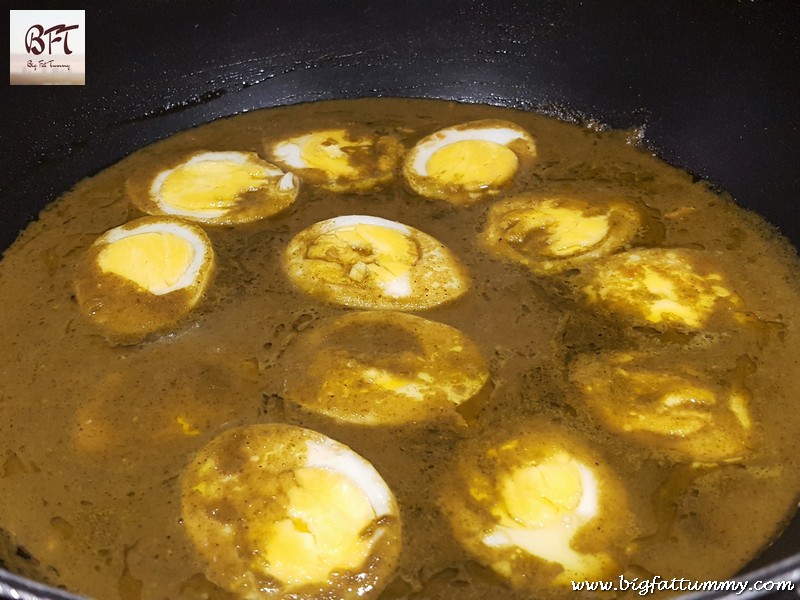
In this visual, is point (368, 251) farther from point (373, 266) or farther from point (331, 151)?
point (331, 151)

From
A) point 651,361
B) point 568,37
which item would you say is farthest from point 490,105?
point 651,361

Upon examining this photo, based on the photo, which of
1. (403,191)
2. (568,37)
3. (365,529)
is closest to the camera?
(365,529)

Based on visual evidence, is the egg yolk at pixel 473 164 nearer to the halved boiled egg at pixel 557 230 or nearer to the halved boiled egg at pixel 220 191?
the halved boiled egg at pixel 557 230

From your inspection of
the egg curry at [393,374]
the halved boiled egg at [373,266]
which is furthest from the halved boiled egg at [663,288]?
the halved boiled egg at [373,266]

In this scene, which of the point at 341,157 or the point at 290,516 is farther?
the point at 341,157

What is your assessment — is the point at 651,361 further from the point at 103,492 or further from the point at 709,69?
the point at 103,492

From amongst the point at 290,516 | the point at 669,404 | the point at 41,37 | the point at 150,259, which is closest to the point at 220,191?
the point at 150,259
